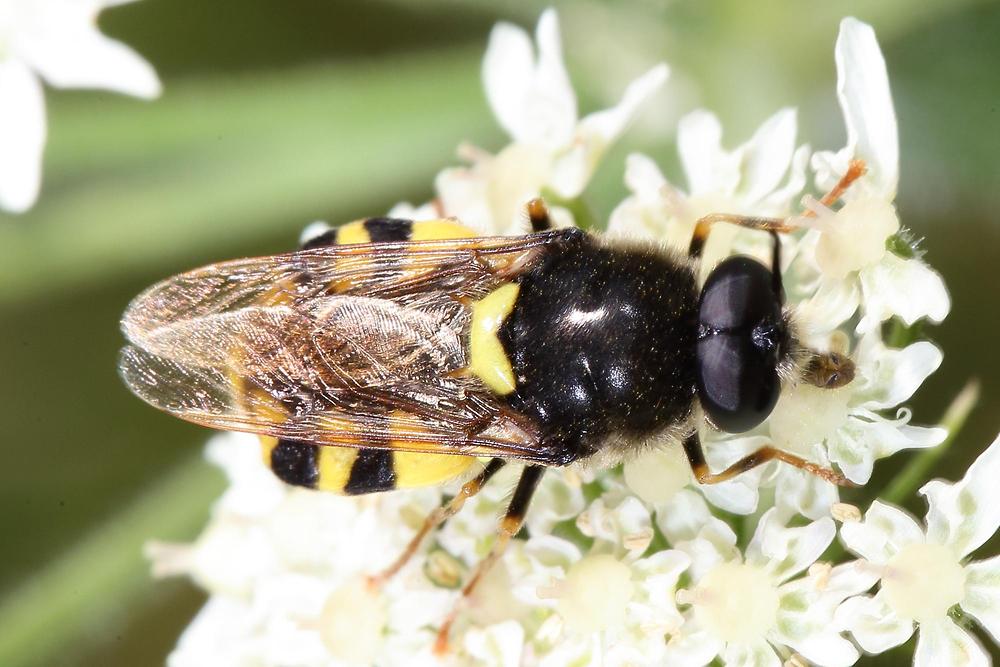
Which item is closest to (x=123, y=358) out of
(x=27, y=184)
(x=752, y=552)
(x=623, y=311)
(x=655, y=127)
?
(x=27, y=184)

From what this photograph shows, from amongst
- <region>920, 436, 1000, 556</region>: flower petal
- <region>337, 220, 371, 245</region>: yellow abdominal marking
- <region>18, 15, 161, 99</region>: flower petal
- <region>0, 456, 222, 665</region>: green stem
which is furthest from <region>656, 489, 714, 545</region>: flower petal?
<region>0, 456, 222, 665</region>: green stem

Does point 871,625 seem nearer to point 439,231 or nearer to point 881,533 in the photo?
point 881,533

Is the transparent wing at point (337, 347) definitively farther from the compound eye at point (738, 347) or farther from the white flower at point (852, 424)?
the white flower at point (852, 424)

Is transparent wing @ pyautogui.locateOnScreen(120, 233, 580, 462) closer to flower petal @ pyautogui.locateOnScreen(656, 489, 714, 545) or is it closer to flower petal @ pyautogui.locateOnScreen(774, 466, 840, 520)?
flower petal @ pyautogui.locateOnScreen(656, 489, 714, 545)

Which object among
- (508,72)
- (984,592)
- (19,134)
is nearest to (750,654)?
(984,592)

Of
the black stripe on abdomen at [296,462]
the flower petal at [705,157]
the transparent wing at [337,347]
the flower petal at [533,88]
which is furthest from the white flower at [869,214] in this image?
the black stripe on abdomen at [296,462]

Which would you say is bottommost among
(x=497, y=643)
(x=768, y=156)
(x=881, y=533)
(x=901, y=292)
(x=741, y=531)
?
(x=497, y=643)

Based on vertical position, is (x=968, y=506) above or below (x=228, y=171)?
below
